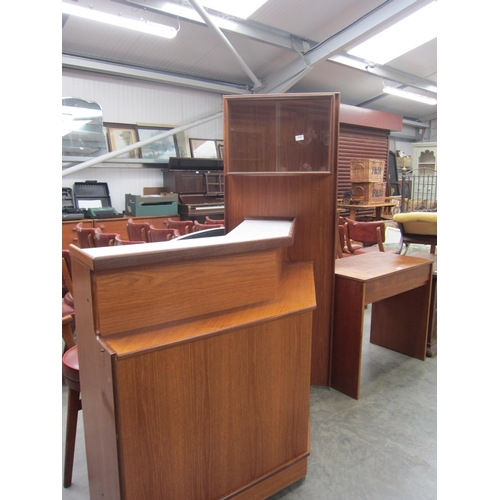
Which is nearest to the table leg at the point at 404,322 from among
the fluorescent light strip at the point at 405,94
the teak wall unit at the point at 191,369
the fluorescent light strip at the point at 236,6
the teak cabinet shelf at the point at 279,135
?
the teak cabinet shelf at the point at 279,135

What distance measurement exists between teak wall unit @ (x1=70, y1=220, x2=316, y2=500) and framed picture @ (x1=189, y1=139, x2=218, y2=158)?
20.4 ft

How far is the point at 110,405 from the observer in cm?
108

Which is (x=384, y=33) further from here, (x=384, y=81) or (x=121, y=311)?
(x=121, y=311)

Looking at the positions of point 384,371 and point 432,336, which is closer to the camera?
point 384,371

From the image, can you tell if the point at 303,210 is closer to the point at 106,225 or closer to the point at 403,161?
the point at 106,225

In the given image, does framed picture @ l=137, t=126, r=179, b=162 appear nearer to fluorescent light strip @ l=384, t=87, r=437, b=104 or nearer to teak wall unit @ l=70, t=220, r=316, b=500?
fluorescent light strip @ l=384, t=87, r=437, b=104

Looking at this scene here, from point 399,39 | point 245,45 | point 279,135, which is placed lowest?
point 279,135

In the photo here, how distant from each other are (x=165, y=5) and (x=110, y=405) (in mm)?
4980

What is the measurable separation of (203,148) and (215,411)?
6711 millimetres

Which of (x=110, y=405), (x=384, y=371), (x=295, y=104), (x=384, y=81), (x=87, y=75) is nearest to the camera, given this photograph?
(x=110, y=405)

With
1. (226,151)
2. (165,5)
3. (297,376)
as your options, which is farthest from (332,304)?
(165,5)

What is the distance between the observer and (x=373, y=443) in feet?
6.21

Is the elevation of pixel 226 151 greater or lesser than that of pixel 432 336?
greater

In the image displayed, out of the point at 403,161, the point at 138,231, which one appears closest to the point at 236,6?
the point at 138,231
